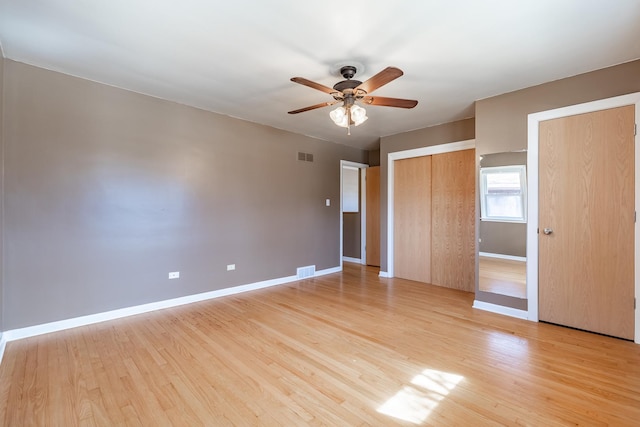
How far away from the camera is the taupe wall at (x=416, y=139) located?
432cm

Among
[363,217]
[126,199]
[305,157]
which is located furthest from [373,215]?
[126,199]

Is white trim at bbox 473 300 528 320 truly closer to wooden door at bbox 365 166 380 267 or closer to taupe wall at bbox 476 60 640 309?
taupe wall at bbox 476 60 640 309

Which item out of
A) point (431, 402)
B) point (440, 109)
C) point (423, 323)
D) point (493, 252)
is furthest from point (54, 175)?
point (493, 252)

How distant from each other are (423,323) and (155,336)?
271 cm

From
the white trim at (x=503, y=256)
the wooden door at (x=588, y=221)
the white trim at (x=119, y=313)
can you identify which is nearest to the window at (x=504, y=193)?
the wooden door at (x=588, y=221)

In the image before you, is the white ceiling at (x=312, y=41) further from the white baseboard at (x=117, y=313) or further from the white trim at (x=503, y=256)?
the white baseboard at (x=117, y=313)

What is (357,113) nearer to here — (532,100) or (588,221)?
(532,100)

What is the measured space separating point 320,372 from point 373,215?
4.42m

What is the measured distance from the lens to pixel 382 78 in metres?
2.20

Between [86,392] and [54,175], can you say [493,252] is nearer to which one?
[86,392]

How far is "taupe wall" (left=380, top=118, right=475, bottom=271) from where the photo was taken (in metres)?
4.32

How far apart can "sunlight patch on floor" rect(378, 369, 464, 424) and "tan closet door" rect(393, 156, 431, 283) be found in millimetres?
2840

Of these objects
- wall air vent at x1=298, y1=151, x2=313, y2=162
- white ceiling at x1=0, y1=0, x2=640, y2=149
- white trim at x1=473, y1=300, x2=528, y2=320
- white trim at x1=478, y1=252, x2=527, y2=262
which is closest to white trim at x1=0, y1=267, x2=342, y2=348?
wall air vent at x1=298, y1=151, x2=313, y2=162

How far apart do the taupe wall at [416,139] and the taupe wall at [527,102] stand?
0.75 m
